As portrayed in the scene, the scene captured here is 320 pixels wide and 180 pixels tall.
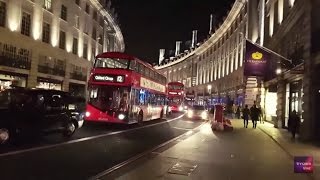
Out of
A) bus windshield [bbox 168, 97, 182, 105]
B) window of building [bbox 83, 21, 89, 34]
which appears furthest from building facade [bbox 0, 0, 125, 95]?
bus windshield [bbox 168, 97, 182, 105]

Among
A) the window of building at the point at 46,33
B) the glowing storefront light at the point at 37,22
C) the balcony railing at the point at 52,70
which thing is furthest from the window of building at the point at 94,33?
the glowing storefront light at the point at 37,22

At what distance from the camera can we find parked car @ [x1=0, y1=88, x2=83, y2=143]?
15.4 metres

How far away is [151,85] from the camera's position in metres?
32.4

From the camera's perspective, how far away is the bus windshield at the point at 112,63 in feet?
86.1

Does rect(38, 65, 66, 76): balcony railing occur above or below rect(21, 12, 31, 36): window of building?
below

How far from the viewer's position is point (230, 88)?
230 feet

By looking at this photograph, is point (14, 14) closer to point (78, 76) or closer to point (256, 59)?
point (78, 76)

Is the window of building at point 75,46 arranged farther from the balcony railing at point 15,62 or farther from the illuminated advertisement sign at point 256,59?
the illuminated advertisement sign at point 256,59

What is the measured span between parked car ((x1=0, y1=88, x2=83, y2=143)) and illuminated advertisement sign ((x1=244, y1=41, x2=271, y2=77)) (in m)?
15.4

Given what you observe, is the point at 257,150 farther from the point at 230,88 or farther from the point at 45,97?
the point at 230,88

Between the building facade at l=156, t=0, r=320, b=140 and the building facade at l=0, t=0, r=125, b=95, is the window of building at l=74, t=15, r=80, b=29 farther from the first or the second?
the building facade at l=156, t=0, r=320, b=140

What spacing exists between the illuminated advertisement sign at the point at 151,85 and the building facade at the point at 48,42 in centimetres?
960

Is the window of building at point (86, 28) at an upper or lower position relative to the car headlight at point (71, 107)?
upper

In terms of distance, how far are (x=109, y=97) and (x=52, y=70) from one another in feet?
72.2
